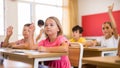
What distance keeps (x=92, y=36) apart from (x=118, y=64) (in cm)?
526

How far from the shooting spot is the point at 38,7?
19.4 feet

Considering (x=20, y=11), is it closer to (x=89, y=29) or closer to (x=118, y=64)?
(x=89, y=29)

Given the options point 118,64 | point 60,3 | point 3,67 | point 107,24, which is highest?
point 60,3

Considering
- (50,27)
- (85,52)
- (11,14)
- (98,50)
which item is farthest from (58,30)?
(11,14)

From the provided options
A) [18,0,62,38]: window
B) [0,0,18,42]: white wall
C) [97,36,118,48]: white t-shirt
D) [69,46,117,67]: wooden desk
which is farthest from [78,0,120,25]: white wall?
[69,46,117,67]: wooden desk

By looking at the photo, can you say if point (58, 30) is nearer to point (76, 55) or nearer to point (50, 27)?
point (50, 27)

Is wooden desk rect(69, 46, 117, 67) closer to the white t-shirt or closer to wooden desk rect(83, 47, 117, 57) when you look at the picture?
wooden desk rect(83, 47, 117, 57)

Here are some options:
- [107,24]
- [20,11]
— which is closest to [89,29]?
[20,11]

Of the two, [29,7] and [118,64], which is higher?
[29,7]

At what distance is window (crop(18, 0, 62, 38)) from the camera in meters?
5.54

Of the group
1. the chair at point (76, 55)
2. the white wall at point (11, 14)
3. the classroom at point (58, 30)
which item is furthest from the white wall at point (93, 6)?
the chair at point (76, 55)

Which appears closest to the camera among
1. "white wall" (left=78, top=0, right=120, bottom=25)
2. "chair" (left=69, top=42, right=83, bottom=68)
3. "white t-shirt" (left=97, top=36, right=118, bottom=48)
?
"chair" (left=69, top=42, right=83, bottom=68)

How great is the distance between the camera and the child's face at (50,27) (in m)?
2.02

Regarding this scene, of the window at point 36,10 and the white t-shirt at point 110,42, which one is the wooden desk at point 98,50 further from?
the window at point 36,10
